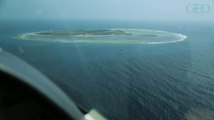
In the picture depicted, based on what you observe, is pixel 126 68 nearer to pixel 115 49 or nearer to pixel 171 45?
pixel 115 49

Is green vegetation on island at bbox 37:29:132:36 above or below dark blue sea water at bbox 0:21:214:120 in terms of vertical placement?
above

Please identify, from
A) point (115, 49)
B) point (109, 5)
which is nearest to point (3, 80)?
→ point (109, 5)

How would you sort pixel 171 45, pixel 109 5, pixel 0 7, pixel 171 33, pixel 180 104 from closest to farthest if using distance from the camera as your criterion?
pixel 0 7 < pixel 109 5 < pixel 171 33 < pixel 171 45 < pixel 180 104

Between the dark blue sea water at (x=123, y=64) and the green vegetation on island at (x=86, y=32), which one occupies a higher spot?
the green vegetation on island at (x=86, y=32)

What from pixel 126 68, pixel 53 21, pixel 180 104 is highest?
pixel 53 21
